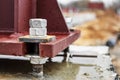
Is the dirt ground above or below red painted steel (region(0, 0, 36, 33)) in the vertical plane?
below

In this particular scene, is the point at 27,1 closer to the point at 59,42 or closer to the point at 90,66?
the point at 59,42

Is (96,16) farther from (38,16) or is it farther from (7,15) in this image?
(7,15)

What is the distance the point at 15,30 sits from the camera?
9.52 feet

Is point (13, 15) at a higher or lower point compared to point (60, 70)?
higher

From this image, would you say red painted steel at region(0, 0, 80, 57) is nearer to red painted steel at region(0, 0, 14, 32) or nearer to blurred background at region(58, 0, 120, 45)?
red painted steel at region(0, 0, 14, 32)

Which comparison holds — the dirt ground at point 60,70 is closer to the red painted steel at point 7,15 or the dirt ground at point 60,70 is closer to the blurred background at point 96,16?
the red painted steel at point 7,15

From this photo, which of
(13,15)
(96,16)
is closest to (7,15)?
(13,15)

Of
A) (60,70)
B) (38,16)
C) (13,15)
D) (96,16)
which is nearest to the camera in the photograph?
(60,70)

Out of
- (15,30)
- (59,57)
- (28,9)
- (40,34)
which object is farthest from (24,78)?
(59,57)

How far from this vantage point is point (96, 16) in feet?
46.8

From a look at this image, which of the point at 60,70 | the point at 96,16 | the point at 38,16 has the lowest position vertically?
the point at 60,70

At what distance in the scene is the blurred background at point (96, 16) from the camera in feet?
42.4

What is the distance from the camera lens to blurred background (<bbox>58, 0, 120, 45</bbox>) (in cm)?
1291

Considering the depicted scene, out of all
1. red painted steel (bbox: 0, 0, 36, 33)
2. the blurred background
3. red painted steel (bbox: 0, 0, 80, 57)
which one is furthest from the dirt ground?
the blurred background
